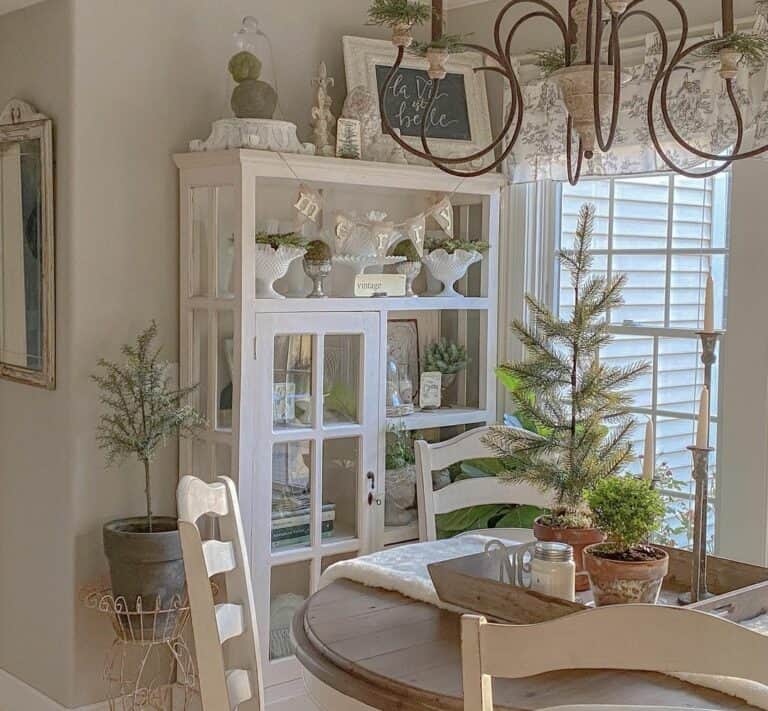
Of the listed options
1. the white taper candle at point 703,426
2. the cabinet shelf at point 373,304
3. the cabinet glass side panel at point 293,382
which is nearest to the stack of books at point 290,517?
the cabinet glass side panel at point 293,382

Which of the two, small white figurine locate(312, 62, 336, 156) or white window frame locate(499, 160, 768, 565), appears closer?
white window frame locate(499, 160, 768, 565)

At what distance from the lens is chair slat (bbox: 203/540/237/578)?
2213mm

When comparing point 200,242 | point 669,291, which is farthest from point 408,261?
point 669,291

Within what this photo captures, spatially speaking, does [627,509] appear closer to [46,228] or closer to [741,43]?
[741,43]

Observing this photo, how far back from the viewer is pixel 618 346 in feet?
12.1

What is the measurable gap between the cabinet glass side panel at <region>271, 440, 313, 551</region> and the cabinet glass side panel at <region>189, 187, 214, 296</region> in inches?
22.4

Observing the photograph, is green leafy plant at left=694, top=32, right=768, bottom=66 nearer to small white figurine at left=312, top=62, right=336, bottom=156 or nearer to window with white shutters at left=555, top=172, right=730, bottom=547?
window with white shutters at left=555, top=172, right=730, bottom=547

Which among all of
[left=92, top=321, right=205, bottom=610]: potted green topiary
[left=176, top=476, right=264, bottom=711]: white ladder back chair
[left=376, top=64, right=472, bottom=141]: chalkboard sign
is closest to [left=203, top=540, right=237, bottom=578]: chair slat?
[left=176, top=476, right=264, bottom=711]: white ladder back chair

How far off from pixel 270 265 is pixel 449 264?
772 mm

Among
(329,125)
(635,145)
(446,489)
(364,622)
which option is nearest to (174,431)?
(446,489)

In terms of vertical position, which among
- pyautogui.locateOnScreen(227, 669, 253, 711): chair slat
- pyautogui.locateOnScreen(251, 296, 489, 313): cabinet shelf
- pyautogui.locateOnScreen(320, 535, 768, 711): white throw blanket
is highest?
pyautogui.locateOnScreen(251, 296, 489, 313): cabinet shelf

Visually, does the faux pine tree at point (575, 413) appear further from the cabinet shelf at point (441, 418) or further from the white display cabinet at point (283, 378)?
the cabinet shelf at point (441, 418)

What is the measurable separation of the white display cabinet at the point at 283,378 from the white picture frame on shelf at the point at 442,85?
0.18 metres

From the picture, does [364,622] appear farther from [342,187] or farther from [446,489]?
[342,187]
